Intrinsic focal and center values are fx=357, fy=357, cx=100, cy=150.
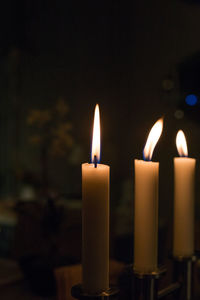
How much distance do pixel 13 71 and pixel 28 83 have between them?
0.24 m

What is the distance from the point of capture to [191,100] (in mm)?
1318

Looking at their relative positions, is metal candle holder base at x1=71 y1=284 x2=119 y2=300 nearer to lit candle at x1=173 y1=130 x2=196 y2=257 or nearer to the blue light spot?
lit candle at x1=173 y1=130 x2=196 y2=257

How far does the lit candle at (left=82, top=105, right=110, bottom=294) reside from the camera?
337 millimetres

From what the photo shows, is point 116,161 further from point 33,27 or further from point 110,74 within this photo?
point 33,27

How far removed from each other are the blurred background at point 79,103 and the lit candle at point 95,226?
1.48 feet

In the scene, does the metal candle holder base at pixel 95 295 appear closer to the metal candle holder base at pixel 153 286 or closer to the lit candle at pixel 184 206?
the metal candle holder base at pixel 153 286

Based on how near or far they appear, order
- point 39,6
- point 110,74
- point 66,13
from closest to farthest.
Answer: point 110,74 < point 66,13 < point 39,6

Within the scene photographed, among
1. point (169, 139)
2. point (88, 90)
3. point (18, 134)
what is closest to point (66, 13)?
point (88, 90)

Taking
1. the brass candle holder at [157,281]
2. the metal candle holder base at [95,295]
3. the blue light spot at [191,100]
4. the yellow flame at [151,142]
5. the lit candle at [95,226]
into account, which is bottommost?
the brass candle holder at [157,281]

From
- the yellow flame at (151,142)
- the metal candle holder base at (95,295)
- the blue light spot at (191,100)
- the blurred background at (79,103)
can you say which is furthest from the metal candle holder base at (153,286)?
the blue light spot at (191,100)

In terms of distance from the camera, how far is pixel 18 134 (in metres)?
4.02

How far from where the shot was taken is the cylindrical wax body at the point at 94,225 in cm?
34

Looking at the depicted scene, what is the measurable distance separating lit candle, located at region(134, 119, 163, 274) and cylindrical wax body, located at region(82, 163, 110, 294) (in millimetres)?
65

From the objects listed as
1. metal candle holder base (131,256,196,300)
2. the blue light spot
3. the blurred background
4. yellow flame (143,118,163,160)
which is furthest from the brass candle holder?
the blue light spot
